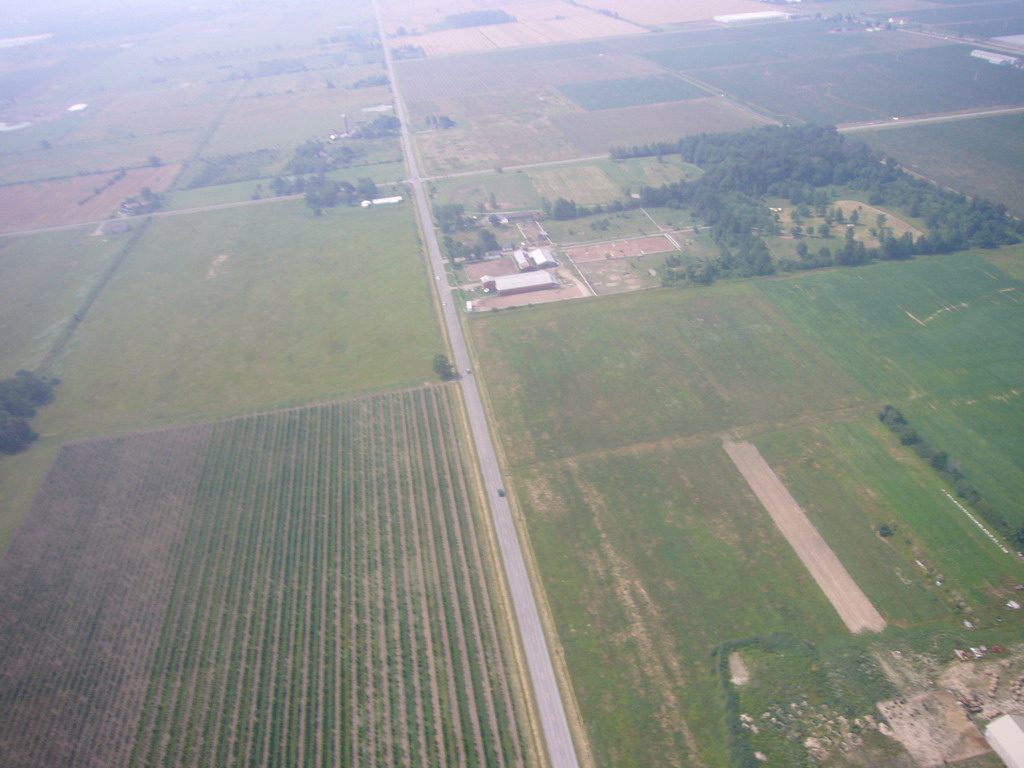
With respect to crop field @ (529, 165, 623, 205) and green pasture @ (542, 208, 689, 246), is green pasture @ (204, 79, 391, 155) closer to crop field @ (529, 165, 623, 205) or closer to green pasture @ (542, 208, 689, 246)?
crop field @ (529, 165, 623, 205)

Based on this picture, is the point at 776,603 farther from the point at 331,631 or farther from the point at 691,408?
the point at 331,631

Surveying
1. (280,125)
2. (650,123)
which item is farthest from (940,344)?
(280,125)

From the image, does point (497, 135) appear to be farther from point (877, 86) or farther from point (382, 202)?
point (877, 86)

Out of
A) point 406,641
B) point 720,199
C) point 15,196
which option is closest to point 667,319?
point 720,199

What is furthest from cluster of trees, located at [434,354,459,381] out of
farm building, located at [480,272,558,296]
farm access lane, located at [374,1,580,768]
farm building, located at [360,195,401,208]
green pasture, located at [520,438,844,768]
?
farm building, located at [360,195,401,208]

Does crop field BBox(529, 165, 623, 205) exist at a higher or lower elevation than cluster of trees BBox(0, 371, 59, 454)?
lower

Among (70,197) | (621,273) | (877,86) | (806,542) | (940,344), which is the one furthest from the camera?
(877,86)
